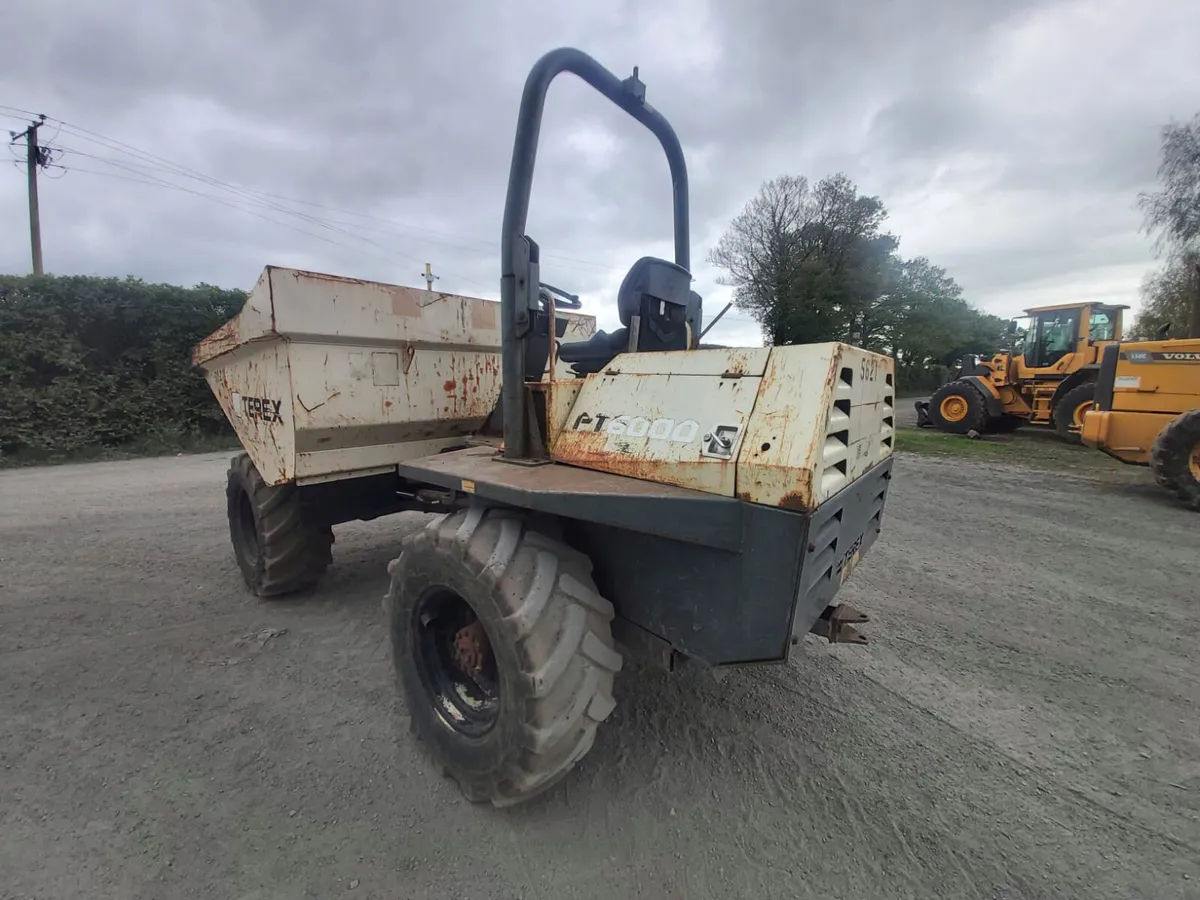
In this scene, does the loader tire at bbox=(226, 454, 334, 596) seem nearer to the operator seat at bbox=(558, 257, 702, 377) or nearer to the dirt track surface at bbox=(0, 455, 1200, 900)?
the dirt track surface at bbox=(0, 455, 1200, 900)

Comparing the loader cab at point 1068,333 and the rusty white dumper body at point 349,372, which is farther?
the loader cab at point 1068,333

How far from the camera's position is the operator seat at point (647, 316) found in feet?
8.25

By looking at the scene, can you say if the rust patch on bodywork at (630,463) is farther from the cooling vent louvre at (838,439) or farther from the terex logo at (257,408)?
the terex logo at (257,408)

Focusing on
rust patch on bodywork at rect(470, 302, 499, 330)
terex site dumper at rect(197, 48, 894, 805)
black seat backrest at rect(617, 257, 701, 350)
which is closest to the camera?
terex site dumper at rect(197, 48, 894, 805)

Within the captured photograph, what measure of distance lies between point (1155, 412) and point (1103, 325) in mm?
7556

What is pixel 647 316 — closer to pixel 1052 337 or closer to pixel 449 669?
pixel 449 669

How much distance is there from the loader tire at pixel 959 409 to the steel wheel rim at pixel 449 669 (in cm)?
1388

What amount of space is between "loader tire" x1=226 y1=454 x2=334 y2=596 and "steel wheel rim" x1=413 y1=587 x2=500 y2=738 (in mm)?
1730

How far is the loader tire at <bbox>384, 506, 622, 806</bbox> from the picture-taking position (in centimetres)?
186

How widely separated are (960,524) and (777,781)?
4.63 meters

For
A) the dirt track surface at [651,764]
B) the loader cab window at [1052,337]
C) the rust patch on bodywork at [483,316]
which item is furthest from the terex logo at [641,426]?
the loader cab window at [1052,337]

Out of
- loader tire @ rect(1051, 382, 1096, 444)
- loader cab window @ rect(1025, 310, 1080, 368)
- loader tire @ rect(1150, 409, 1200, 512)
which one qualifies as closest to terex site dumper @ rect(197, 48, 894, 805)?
loader tire @ rect(1150, 409, 1200, 512)

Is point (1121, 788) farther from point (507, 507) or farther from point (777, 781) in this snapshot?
point (507, 507)

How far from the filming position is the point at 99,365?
11078 mm
